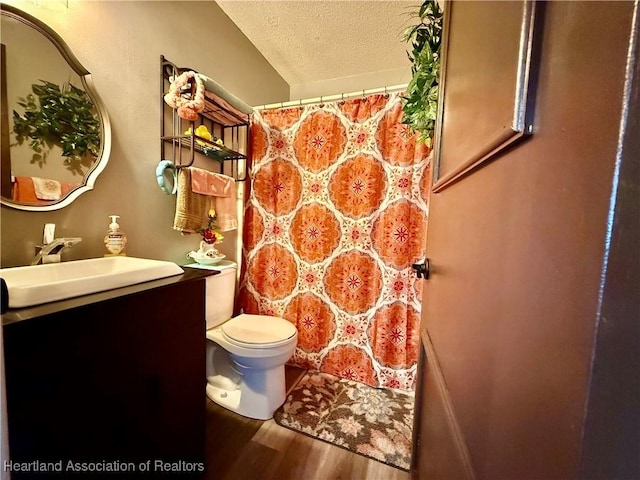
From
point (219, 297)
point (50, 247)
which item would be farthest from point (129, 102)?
point (219, 297)

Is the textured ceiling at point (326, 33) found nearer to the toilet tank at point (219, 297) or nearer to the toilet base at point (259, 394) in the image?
the toilet tank at point (219, 297)

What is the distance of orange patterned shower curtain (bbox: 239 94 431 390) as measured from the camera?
5.44ft

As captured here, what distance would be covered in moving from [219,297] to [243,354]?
38cm

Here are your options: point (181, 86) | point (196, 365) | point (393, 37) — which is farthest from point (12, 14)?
point (393, 37)

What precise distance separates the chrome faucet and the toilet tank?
0.62 metres

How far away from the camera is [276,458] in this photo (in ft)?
4.02

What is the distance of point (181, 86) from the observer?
1.32 m

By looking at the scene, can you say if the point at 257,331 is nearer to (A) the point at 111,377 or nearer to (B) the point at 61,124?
(A) the point at 111,377

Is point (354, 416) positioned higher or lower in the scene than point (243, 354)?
lower

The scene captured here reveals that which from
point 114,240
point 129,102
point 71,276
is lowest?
point 71,276

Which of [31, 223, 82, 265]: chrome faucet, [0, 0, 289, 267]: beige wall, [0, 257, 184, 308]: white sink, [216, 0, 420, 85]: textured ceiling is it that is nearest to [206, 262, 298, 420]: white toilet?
[0, 0, 289, 267]: beige wall

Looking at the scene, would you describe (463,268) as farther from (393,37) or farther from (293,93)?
(293,93)

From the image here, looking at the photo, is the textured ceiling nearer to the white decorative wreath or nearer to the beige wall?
the beige wall

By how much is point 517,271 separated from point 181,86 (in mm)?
1544
